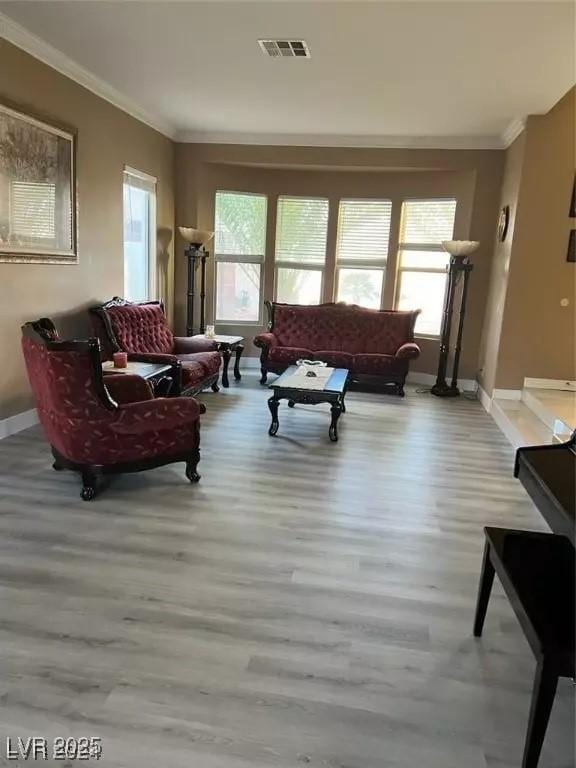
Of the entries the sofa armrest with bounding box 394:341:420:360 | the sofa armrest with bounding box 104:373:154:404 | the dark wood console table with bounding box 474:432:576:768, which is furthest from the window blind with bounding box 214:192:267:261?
the dark wood console table with bounding box 474:432:576:768

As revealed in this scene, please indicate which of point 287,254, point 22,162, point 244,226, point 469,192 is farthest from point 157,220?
point 469,192

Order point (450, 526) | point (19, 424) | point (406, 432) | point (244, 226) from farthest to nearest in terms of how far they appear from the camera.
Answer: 1. point (244, 226)
2. point (406, 432)
3. point (19, 424)
4. point (450, 526)

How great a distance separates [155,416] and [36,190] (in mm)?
2301

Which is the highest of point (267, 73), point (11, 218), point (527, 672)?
point (267, 73)

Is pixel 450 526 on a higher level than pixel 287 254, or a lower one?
lower

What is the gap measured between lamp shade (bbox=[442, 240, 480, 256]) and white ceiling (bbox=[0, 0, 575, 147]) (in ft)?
3.96

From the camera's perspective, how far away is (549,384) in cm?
554

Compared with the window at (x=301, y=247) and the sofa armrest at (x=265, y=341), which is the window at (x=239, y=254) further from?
the sofa armrest at (x=265, y=341)

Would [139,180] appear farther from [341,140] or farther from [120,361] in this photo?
[120,361]

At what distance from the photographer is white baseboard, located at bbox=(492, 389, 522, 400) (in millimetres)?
5594

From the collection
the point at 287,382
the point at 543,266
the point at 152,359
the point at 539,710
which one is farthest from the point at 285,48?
the point at 539,710

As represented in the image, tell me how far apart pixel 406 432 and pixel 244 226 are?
4.01m

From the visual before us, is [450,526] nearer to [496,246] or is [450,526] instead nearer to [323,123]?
[496,246]

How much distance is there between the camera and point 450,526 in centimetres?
305
